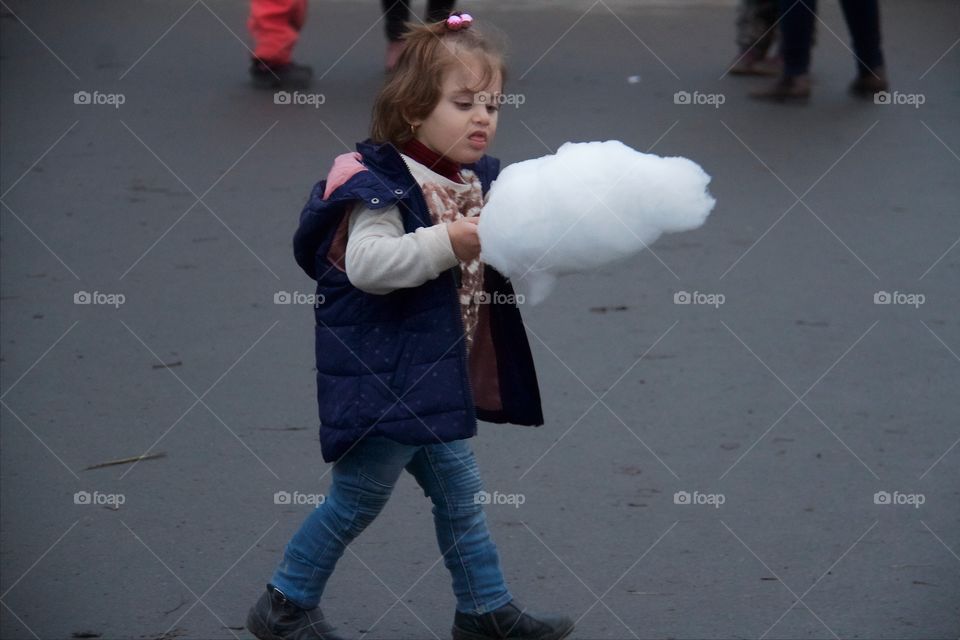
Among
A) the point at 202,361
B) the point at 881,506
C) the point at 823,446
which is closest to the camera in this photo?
the point at 881,506

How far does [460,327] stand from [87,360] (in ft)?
8.58

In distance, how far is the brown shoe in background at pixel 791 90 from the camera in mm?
8703

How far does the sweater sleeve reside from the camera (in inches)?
114

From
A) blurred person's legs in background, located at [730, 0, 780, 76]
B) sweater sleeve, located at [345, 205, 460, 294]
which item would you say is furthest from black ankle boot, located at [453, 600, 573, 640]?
blurred person's legs in background, located at [730, 0, 780, 76]

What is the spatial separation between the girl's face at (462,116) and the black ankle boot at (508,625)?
3.66ft

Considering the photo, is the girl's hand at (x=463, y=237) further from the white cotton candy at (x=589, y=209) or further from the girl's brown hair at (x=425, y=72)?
the girl's brown hair at (x=425, y=72)

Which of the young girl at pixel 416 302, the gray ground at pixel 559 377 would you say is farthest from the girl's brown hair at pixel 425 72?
the gray ground at pixel 559 377

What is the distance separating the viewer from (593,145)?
9.58 ft

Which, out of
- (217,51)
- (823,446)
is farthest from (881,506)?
(217,51)

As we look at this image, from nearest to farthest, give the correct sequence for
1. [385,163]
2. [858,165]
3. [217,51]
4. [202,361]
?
1. [385,163]
2. [202,361]
3. [858,165]
4. [217,51]

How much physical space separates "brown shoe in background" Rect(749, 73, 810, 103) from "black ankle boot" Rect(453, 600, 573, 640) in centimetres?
590

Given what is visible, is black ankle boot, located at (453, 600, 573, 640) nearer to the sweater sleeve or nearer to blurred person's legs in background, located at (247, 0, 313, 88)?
the sweater sleeve

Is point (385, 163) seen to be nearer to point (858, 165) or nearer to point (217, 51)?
point (858, 165)

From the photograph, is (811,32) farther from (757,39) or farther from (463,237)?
(463,237)
